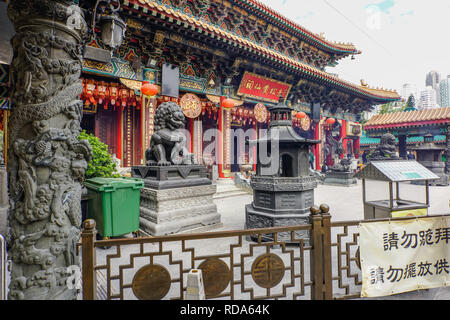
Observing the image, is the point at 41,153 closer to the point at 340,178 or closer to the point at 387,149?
the point at 340,178

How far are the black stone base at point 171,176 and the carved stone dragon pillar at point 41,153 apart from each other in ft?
7.62

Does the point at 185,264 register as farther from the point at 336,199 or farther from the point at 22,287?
the point at 336,199

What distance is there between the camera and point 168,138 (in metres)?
4.64

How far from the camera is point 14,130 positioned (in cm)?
189

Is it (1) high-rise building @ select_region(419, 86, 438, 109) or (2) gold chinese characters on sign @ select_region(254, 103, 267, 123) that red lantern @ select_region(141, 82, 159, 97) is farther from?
(1) high-rise building @ select_region(419, 86, 438, 109)

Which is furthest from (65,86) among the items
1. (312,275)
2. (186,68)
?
(186,68)

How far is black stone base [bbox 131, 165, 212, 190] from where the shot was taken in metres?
4.36

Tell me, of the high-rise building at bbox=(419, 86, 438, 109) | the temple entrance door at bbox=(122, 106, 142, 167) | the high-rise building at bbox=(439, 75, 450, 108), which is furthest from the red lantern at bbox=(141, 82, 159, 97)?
the high-rise building at bbox=(419, 86, 438, 109)

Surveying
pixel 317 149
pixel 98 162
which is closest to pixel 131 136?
pixel 98 162

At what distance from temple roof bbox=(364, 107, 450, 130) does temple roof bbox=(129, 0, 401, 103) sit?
1.31m

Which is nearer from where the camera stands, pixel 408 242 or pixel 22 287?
pixel 22 287

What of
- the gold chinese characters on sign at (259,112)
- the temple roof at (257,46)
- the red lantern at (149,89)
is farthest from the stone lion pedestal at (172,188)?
the gold chinese characters on sign at (259,112)

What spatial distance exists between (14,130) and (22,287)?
124 centimetres
